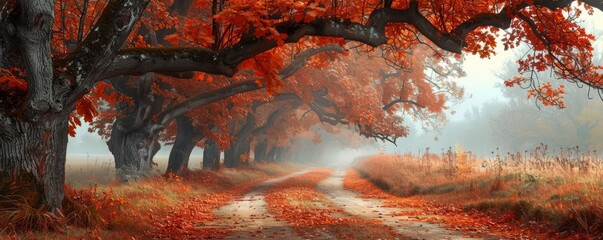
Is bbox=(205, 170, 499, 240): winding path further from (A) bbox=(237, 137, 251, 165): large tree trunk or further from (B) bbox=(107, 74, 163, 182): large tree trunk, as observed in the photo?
(A) bbox=(237, 137, 251, 165): large tree trunk

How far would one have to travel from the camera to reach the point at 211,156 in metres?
27.5

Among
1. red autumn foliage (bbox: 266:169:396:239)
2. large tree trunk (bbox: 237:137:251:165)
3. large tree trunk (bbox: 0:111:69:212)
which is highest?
large tree trunk (bbox: 237:137:251:165)

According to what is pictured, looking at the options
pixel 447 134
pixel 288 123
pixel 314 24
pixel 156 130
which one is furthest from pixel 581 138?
pixel 447 134

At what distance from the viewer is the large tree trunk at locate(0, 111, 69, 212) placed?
7.23 meters

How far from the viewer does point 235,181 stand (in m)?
25.1

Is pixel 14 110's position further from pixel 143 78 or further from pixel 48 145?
pixel 143 78

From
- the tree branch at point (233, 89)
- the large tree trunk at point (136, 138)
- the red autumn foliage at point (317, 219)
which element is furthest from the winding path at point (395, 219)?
the large tree trunk at point (136, 138)

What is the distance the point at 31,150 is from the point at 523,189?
11.2 m

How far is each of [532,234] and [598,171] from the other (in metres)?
5.06

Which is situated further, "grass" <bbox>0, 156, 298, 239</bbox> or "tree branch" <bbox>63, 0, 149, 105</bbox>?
"tree branch" <bbox>63, 0, 149, 105</bbox>

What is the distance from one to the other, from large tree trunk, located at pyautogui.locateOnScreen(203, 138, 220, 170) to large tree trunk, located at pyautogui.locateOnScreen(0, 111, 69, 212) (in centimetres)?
1940

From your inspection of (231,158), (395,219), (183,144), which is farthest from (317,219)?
(231,158)

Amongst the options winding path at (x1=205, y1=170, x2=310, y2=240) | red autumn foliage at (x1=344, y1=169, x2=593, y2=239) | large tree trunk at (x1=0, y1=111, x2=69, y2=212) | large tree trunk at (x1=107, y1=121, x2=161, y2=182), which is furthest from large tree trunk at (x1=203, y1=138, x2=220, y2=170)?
large tree trunk at (x1=0, y1=111, x2=69, y2=212)

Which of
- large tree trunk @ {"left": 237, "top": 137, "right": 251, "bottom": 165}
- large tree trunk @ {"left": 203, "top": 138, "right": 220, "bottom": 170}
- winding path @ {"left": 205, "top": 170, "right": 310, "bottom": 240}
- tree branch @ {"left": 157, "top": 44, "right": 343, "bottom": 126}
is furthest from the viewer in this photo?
large tree trunk @ {"left": 237, "top": 137, "right": 251, "bottom": 165}
